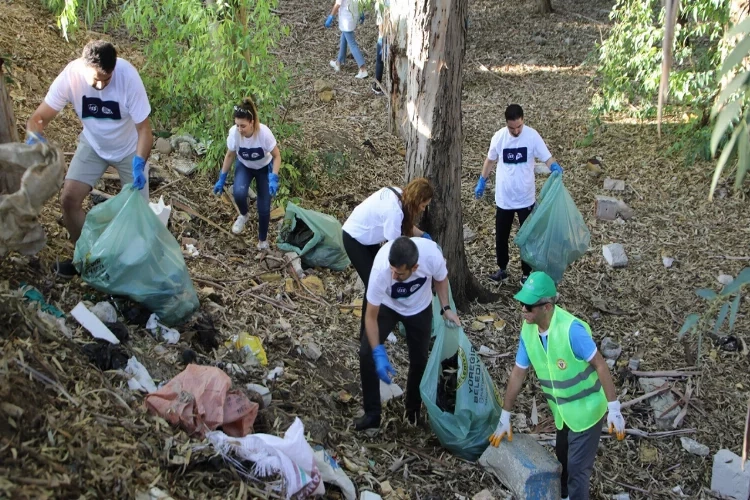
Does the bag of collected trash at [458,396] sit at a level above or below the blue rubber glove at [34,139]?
below

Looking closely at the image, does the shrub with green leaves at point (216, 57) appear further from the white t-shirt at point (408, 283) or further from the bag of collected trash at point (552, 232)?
the white t-shirt at point (408, 283)

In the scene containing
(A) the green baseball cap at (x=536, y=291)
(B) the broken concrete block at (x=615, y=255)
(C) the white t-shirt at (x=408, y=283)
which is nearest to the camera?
(A) the green baseball cap at (x=536, y=291)

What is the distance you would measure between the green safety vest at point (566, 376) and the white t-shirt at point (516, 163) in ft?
7.60

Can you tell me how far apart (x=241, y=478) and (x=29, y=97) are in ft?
15.2

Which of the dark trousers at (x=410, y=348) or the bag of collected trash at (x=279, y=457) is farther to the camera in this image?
the dark trousers at (x=410, y=348)

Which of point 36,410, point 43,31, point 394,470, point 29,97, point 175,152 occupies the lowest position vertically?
point 394,470

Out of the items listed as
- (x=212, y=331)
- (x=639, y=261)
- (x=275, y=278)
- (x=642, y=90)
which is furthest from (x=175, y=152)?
(x=642, y=90)

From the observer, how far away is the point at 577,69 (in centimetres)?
1052

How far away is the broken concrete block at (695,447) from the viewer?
4590mm

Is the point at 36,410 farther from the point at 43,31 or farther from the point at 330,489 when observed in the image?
the point at 43,31

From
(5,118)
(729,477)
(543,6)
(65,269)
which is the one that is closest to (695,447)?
(729,477)

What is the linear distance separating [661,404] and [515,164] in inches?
81.4

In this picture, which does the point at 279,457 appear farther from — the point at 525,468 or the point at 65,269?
the point at 65,269

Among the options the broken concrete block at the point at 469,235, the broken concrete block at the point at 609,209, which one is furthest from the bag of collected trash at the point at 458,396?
the broken concrete block at the point at 609,209
